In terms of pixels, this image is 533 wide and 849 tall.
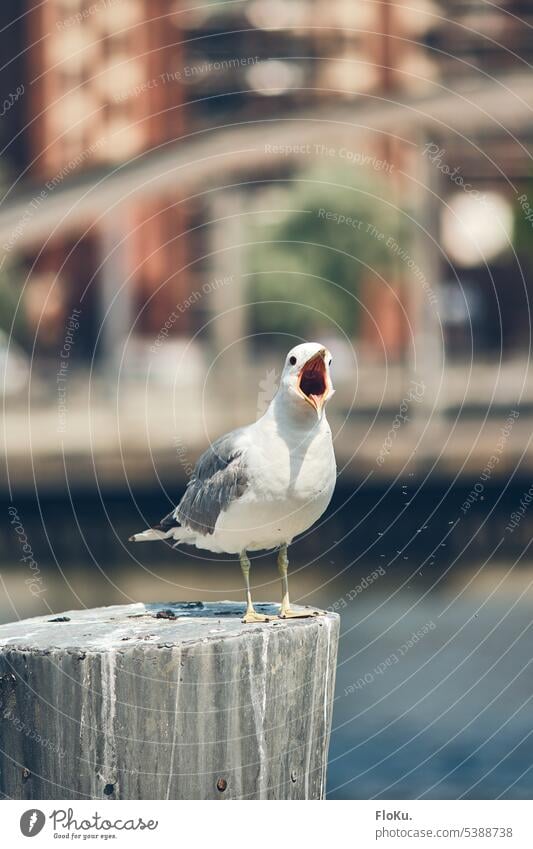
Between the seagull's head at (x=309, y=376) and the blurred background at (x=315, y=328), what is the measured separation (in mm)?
787

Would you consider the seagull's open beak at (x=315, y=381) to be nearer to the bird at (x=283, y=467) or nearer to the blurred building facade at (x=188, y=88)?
the bird at (x=283, y=467)

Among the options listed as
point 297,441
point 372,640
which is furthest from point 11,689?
point 372,640

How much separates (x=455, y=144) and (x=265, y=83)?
8645 mm

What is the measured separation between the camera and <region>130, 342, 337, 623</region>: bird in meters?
6.98

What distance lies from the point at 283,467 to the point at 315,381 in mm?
407

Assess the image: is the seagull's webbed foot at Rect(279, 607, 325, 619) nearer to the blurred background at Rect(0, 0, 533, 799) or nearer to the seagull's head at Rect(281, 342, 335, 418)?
the seagull's head at Rect(281, 342, 335, 418)

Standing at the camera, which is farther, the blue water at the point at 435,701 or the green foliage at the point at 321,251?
the green foliage at the point at 321,251

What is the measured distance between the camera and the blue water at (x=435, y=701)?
44.4 feet

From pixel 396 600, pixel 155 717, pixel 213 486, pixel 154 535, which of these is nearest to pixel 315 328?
pixel 396 600

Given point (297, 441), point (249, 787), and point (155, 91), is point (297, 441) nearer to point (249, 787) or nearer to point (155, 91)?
point (249, 787)

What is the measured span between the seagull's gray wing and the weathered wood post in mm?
1173

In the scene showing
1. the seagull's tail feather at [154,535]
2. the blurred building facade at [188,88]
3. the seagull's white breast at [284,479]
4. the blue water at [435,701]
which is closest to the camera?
the seagull's white breast at [284,479]

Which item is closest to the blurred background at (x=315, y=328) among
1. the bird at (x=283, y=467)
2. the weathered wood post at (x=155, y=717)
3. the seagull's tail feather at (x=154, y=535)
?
A: the bird at (x=283, y=467)

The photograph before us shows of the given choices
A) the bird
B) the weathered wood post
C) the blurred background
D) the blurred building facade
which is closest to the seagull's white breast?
the bird
